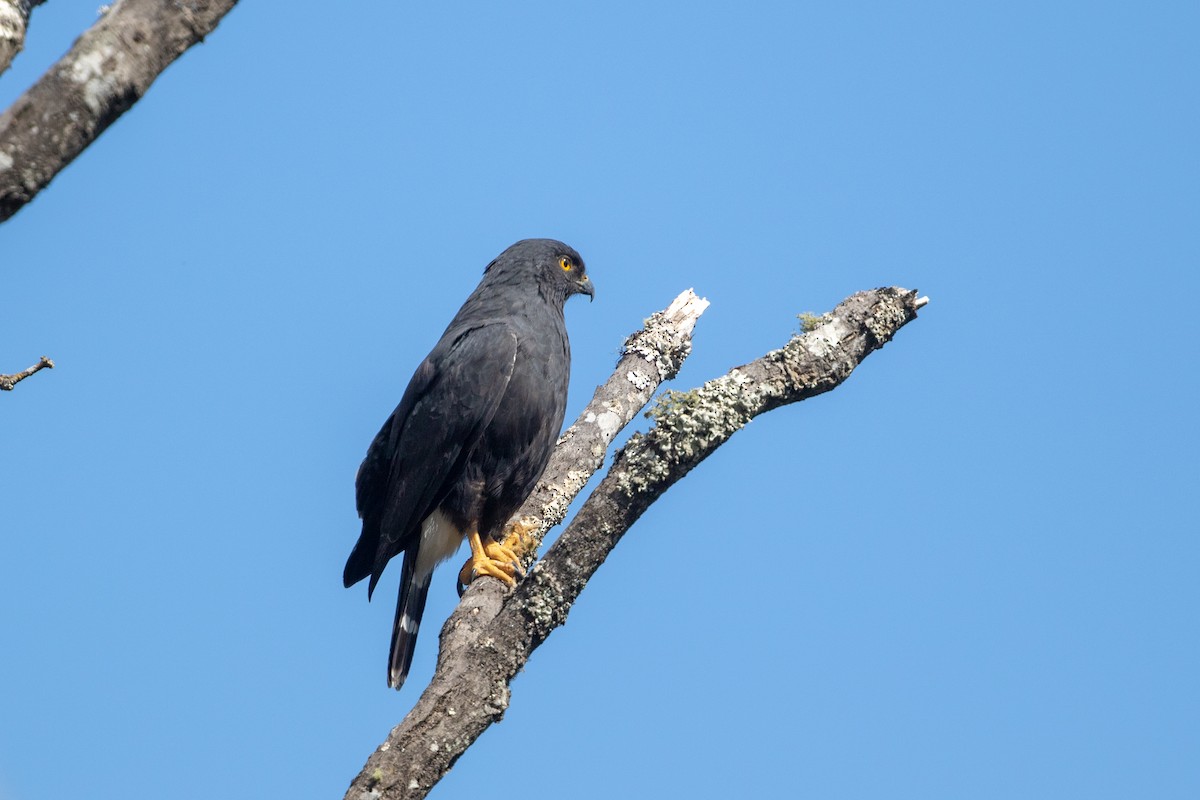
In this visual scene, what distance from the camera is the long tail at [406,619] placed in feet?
Result: 19.9

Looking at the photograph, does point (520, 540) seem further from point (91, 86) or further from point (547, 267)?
point (91, 86)

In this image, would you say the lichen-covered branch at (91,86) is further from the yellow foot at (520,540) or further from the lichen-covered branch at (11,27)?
the yellow foot at (520,540)

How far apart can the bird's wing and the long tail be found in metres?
0.14

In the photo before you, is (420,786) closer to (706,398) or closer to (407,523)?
(706,398)

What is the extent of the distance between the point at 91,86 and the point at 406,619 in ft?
14.3

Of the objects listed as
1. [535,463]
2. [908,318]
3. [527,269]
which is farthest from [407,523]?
[908,318]

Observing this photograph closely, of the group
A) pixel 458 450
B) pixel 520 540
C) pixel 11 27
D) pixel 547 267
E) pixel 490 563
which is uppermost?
pixel 547 267

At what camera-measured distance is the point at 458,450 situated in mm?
6238

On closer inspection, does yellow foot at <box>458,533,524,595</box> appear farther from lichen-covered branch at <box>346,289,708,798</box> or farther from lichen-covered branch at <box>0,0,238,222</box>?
lichen-covered branch at <box>0,0,238,222</box>

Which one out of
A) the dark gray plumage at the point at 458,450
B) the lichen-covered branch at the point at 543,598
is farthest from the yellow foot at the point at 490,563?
the lichen-covered branch at the point at 543,598

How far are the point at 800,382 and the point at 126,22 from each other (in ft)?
9.43

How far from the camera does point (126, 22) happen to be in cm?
243

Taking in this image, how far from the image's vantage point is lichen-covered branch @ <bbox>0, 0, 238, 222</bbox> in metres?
2.31

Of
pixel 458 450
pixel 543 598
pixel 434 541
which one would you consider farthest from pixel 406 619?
pixel 543 598
